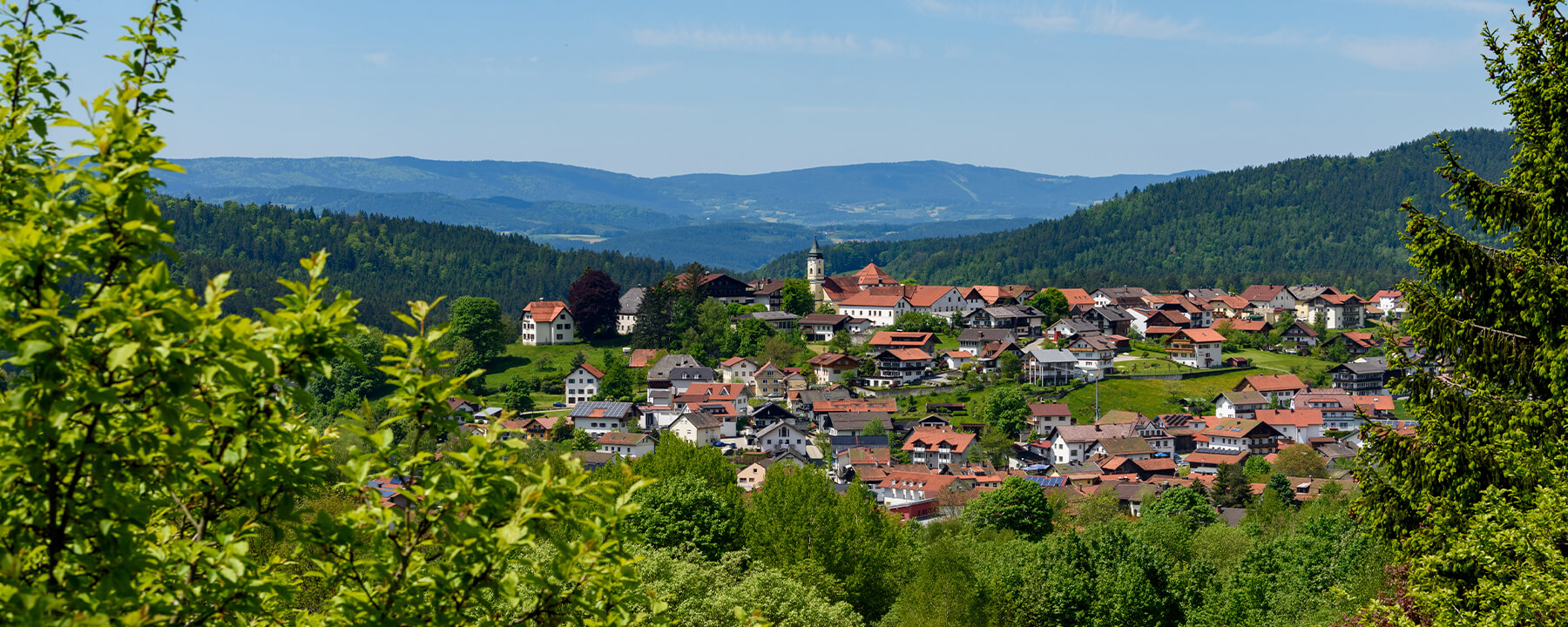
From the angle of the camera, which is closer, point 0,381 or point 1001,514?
point 0,381

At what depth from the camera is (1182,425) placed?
243 ft

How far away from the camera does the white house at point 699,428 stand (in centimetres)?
6694

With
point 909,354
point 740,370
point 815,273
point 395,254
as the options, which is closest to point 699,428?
point 740,370

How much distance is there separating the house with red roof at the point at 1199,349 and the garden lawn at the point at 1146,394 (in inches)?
153

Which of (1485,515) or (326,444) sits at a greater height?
(326,444)

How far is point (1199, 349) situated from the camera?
90.3 m

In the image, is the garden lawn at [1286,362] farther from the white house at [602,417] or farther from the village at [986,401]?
the white house at [602,417]

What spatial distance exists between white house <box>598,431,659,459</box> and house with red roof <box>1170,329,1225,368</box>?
4817 centimetres

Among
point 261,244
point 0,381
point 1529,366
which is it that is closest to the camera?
point 0,381

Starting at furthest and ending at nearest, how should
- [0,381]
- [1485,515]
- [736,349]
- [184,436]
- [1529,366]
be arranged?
1. [736,349]
2. [1529,366]
3. [0,381]
4. [1485,515]
5. [184,436]

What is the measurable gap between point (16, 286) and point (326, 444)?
176 cm

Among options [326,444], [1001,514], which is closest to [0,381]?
[326,444]

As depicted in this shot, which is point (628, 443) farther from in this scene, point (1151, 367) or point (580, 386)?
point (1151, 367)

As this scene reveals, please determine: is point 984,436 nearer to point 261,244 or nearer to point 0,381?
point 0,381
